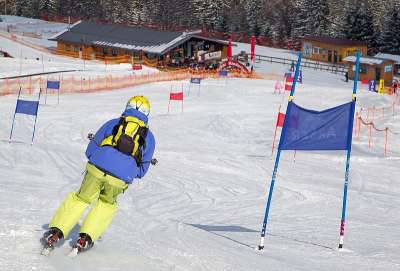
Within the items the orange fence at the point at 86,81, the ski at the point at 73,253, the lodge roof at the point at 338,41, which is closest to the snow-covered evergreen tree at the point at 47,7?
the lodge roof at the point at 338,41

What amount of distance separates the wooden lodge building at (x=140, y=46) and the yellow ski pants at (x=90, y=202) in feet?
167

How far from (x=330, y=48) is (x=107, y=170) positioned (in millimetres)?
70119

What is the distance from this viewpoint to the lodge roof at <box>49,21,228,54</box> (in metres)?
57.6

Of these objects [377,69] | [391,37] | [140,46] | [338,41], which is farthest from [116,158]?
[391,37]

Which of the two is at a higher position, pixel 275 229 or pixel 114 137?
pixel 114 137

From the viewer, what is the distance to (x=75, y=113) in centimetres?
2791

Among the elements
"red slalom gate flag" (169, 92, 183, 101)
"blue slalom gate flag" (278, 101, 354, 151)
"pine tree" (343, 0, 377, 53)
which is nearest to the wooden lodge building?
"pine tree" (343, 0, 377, 53)

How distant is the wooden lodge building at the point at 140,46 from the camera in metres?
57.6

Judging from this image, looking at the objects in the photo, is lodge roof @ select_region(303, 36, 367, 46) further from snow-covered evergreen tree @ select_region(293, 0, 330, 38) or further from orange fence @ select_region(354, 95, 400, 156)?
orange fence @ select_region(354, 95, 400, 156)

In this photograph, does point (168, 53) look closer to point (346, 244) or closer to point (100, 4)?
point (346, 244)

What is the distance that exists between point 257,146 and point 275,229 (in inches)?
535

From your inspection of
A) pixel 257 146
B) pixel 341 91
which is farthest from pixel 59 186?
pixel 341 91

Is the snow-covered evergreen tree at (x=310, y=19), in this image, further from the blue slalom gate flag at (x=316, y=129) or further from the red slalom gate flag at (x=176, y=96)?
the blue slalom gate flag at (x=316, y=129)

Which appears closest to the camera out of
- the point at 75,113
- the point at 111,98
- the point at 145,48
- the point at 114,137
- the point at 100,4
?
the point at 114,137
